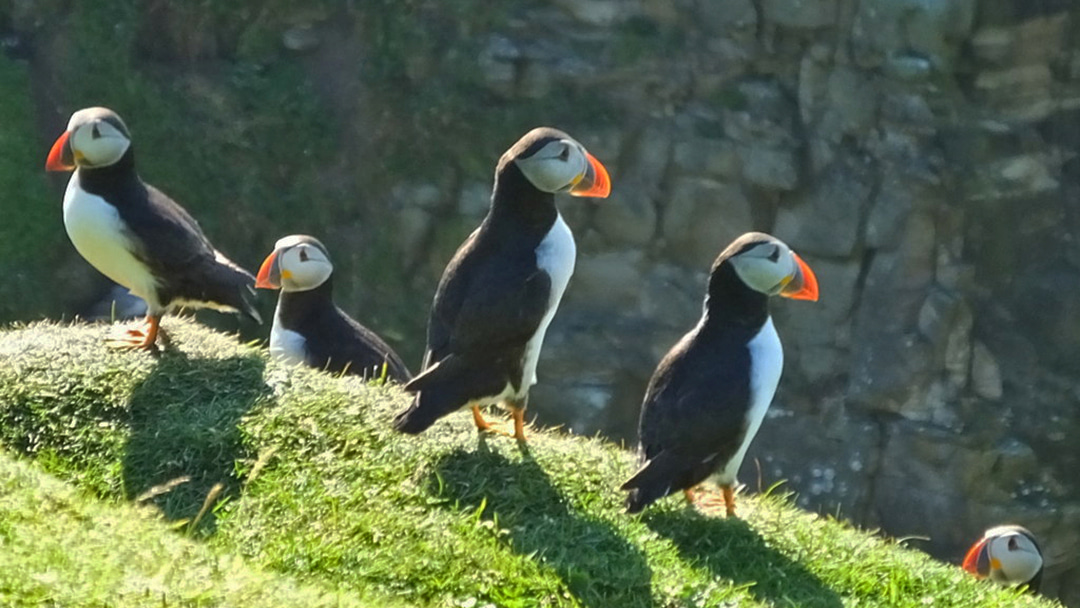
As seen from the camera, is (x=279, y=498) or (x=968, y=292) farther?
(x=968, y=292)

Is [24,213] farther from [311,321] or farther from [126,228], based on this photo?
[126,228]

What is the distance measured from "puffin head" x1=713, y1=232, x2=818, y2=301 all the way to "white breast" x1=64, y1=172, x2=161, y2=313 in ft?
8.57

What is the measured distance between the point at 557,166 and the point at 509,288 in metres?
0.58

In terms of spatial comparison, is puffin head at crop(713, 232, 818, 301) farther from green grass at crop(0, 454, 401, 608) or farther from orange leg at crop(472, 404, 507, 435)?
green grass at crop(0, 454, 401, 608)

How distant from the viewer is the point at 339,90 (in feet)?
55.1

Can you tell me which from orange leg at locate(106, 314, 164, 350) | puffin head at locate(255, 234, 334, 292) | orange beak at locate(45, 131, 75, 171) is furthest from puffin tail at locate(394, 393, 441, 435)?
puffin head at locate(255, 234, 334, 292)

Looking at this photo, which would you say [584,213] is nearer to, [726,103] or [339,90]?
[726,103]

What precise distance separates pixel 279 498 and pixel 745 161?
10.9m

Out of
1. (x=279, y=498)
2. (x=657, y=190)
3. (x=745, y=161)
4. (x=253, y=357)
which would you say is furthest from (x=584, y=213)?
(x=279, y=498)

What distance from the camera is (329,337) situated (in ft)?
25.9

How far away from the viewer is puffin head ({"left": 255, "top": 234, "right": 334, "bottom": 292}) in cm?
795

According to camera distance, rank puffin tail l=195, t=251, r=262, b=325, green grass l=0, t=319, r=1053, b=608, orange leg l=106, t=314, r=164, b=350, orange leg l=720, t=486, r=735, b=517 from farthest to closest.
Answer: puffin tail l=195, t=251, r=262, b=325, orange leg l=106, t=314, r=164, b=350, orange leg l=720, t=486, r=735, b=517, green grass l=0, t=319, r=1053, b=608

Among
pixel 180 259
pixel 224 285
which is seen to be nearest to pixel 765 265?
pixel 224 285

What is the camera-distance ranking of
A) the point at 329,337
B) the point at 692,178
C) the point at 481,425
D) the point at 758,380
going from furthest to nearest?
the point at 692,178 < the point at 329,337 < the point at 481,425 < the point at 758,380
